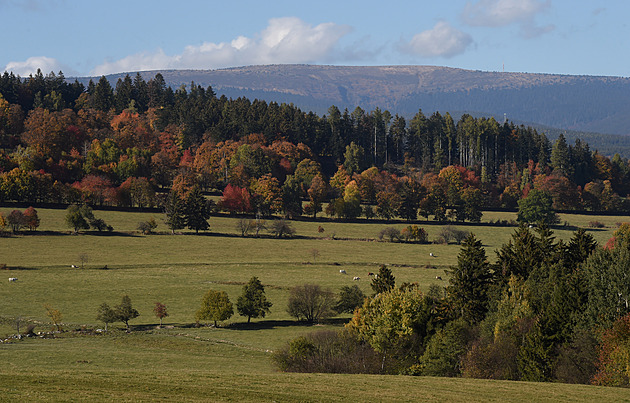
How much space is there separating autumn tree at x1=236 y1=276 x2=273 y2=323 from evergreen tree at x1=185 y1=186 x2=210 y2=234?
5482 cm

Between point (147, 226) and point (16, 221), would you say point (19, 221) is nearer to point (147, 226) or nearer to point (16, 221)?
point (16, 221)

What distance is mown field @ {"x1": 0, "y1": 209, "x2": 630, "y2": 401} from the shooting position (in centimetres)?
3562

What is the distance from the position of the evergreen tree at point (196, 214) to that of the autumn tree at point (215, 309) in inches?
2216

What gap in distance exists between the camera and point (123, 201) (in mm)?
144250

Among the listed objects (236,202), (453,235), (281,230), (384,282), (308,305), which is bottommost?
(308,305)

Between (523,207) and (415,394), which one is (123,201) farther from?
(415,394)

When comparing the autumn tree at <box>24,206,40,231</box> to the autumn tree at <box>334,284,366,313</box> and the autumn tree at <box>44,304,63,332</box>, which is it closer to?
the autumn tree at <box>44,304,63,332</box>

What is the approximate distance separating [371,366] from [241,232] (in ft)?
265

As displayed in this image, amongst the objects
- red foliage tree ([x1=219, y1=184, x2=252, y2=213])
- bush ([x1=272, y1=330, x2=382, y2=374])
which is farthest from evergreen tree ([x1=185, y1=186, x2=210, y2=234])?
bush ([x1=272, y1=330, x2=382, y2=374])

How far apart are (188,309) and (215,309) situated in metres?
6.65

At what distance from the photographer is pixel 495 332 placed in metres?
56.9

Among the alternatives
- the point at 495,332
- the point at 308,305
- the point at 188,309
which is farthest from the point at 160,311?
the point at 495,332

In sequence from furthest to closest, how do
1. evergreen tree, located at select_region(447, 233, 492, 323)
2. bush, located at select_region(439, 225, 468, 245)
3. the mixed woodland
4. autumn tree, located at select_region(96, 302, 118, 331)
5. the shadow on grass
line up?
bush, located at select_region(439, 225, 468, 245) → the shadow on grass → autumn tree, located at select_region(96, 302, 118, 331) → evergreen tree, located at select_region(447, 233, 492, 323) → the mixed woodland

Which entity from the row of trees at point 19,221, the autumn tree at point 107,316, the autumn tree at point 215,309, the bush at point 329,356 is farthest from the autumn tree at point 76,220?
the bush at point 329,356
